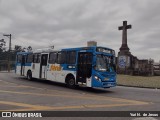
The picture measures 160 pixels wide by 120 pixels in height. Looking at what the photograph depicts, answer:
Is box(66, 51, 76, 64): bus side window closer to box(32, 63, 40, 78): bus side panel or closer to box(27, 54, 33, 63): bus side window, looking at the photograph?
box(32, 63, 40, 78): bus side panel

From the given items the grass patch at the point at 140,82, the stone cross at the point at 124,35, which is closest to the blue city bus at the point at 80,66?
the grass patch at the point at 140,82

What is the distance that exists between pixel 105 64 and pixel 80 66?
5.70ft

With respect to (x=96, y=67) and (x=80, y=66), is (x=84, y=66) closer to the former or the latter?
(x=80, y=66)

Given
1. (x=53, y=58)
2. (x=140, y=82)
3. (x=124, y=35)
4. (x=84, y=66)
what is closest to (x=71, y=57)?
(x=84, y=66)

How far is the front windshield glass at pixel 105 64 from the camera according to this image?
15.5 m

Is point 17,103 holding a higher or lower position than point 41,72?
lower

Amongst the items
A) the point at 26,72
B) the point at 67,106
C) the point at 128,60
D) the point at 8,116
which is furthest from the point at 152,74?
the point at 8,116

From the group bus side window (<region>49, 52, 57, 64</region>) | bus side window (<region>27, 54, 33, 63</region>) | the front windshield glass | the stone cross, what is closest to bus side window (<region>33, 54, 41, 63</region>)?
bus side window (<region>27, 54, 33, 63</region>)

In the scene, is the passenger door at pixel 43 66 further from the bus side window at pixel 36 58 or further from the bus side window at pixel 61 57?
the bus side window at pixel 61 57

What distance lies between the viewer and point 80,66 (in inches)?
646

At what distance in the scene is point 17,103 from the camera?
1018cm

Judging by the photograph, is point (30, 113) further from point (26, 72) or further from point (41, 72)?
point (26, 72)

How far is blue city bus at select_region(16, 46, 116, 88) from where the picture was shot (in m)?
15.4

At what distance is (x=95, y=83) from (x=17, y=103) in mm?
6186
